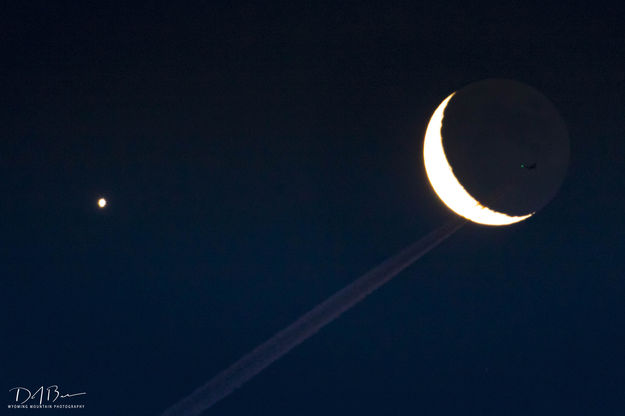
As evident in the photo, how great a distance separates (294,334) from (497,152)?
1.54m

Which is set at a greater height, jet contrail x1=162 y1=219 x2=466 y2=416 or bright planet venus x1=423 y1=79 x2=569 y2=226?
bright planet venus x1=423 y1=79 x2=569 y2=226

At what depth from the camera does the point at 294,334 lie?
3.31 m

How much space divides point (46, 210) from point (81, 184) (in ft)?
0.87

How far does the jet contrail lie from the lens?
330 centimetres

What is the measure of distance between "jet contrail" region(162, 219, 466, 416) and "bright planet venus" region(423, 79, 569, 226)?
1.29ft

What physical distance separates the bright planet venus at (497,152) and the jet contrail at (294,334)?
15.5 inches
